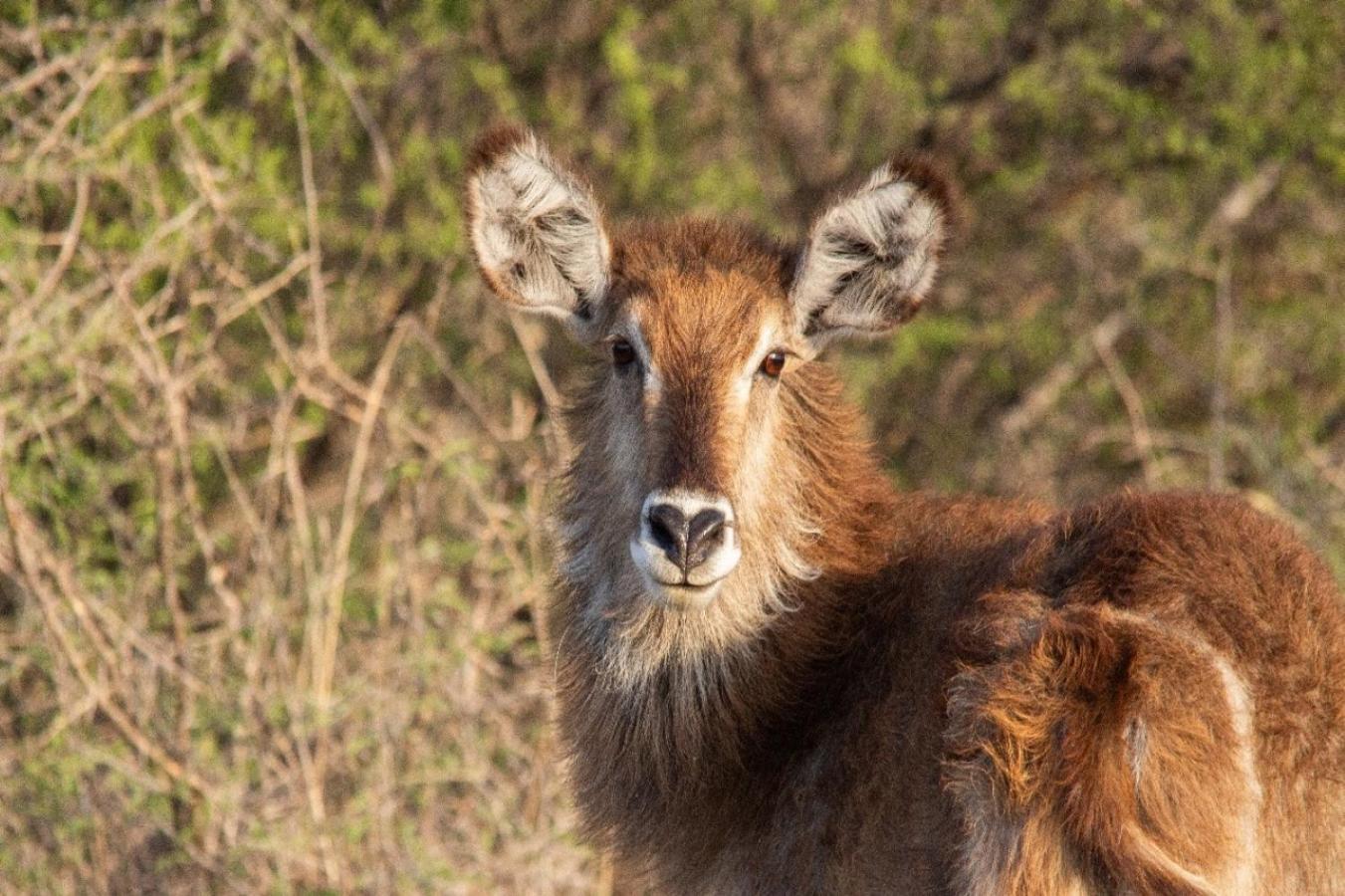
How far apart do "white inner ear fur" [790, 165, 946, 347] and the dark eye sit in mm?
178

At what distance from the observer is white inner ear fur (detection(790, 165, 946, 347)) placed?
17.6 feet

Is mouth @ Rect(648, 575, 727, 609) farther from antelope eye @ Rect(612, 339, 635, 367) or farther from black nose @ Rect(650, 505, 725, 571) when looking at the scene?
antelope eye @ Rect(612, 339, 635, 367)

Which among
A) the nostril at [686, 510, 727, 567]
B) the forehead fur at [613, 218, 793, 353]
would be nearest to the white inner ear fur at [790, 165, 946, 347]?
the forehead fur at [613, 218, 793, 353]

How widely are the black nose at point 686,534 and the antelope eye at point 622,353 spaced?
74 cm

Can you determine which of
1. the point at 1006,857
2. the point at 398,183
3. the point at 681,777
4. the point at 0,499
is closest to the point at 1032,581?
the point at 1006,857

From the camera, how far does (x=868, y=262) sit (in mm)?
5508

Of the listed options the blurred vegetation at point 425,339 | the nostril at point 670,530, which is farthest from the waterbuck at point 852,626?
the blurred vegetation at point 425,339

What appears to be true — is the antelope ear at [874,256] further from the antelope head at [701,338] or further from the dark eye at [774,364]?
the dark eye at [774,364]

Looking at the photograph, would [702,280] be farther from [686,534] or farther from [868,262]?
[686,534]

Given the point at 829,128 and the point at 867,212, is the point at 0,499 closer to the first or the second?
the point at 867,212

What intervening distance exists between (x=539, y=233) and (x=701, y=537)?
1.45 m

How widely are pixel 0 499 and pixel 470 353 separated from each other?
3889 mm

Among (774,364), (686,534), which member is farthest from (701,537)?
(774,364)

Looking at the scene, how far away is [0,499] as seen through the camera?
662cm
